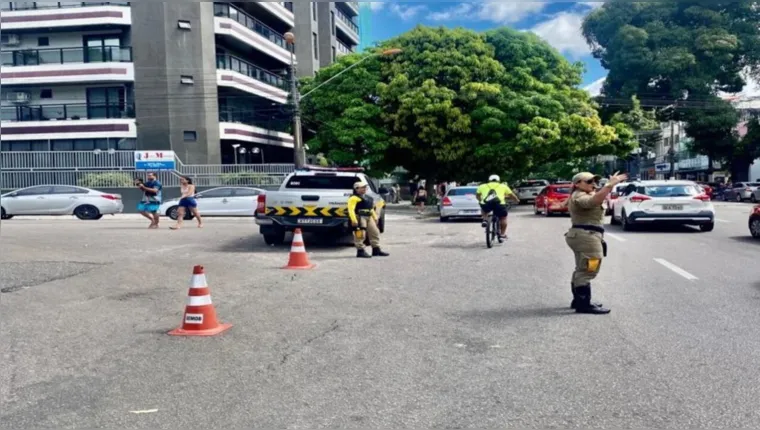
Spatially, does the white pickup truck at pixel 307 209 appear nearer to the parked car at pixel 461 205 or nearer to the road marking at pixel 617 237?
the road marking at pixel 617 237

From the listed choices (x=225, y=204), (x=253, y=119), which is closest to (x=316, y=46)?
(x=253, y=119)

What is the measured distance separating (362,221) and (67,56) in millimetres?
30269

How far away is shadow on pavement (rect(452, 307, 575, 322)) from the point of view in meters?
7.57

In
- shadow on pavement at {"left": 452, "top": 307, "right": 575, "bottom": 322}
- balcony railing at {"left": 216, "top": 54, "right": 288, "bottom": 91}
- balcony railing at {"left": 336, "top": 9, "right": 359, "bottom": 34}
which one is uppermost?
balcony railing at {"left": 336, "top": 9, "right": 359, "bottom": 34}

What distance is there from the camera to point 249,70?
4184 centimetres

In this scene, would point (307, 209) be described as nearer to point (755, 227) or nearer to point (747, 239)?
point (747, 239)

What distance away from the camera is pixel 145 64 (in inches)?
1454

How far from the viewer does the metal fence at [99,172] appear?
32094mm

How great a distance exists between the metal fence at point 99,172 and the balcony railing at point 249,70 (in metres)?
8.17

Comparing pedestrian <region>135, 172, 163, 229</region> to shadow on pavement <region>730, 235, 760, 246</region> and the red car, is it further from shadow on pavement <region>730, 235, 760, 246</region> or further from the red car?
the red car

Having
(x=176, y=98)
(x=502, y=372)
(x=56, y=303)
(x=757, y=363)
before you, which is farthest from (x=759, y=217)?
(x=176, y=98)

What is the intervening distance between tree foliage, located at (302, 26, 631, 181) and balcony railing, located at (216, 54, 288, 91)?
6509 mm

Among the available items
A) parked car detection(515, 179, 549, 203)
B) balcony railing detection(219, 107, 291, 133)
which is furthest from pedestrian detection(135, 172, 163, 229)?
parked car detection(515, 179, 549, 203)

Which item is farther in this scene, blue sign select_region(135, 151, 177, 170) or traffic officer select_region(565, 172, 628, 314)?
blue sign select_region(135, 151, 177, 170)
